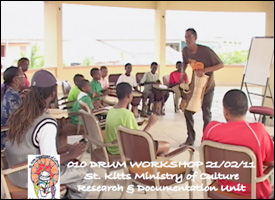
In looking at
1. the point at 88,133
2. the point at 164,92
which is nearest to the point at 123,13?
the point at 164,92

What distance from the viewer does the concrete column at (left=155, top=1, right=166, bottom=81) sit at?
13914mm

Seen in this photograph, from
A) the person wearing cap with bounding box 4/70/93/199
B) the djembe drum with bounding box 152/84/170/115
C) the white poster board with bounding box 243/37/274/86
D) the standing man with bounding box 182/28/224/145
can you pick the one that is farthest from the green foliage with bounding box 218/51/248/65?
the person wearing cap with bounding box 4/70/93/199

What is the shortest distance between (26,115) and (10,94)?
140 cm

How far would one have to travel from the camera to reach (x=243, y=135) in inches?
99.4

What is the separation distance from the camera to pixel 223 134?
2.59 meters

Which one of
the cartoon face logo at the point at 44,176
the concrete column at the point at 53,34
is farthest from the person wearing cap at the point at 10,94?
the concrete column at the point at 53,34

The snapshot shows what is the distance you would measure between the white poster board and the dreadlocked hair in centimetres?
530

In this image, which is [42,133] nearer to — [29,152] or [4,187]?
[29,152]

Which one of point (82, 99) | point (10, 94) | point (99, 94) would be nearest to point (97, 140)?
point (10, 94)

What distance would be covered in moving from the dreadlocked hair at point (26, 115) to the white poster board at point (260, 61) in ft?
17.4

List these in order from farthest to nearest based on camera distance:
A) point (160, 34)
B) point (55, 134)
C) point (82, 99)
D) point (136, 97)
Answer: point (160, 34) → point (136, 97) → point (82, 99) → point (55, 134)

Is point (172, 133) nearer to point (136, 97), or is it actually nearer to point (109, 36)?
point (136, 97)

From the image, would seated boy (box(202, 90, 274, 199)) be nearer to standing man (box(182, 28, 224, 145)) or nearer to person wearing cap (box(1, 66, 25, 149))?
person wearing cap (box(1, 66, 25, 149))

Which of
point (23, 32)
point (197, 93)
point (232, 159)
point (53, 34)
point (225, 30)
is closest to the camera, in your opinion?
point (232, 159)
